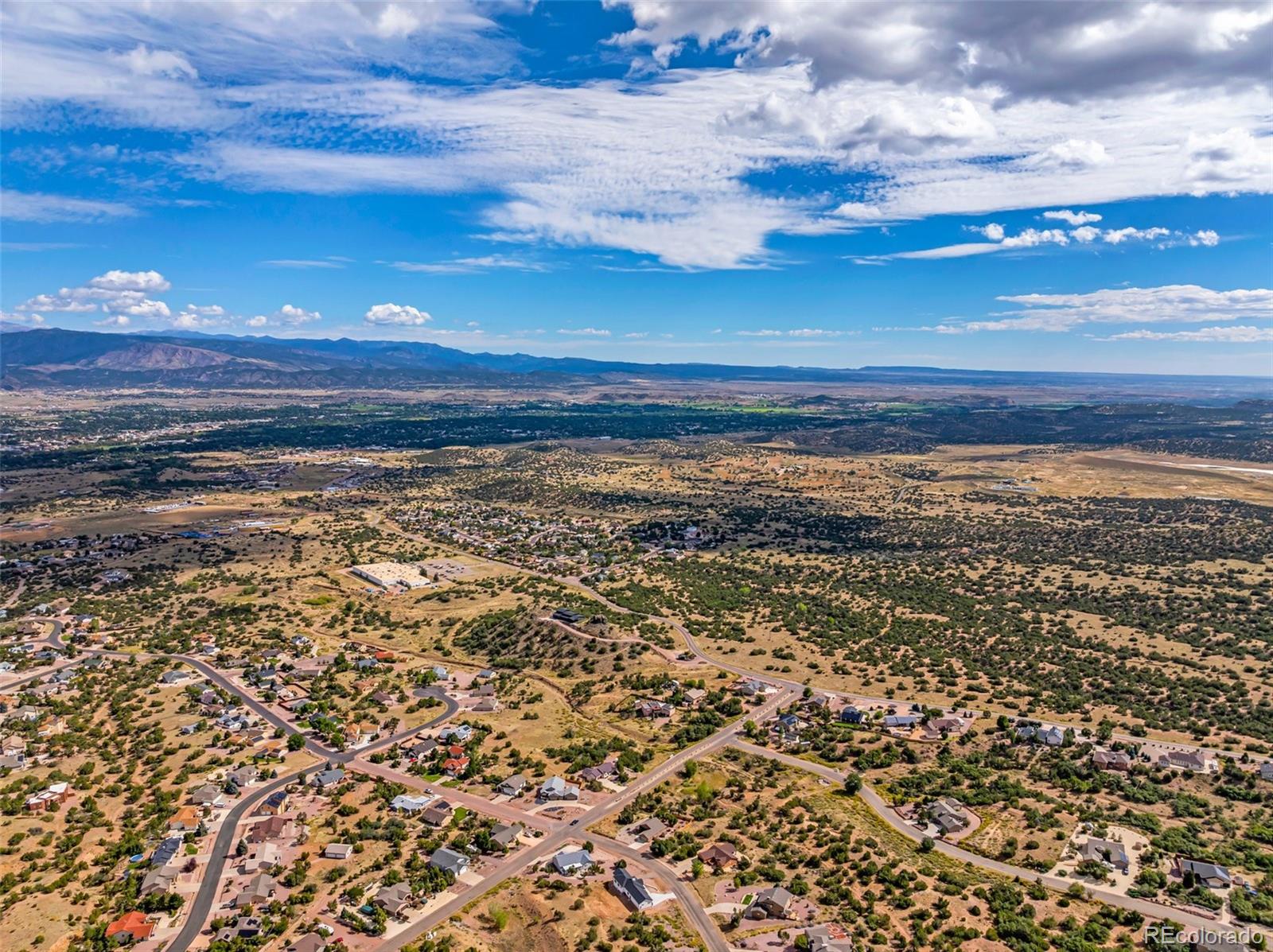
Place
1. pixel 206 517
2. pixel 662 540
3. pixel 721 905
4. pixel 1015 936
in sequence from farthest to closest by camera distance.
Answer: pixel 206 517 < pixel 662 540 < pixel 721 905 < pixel 1015 936

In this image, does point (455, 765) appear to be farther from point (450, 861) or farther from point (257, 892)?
point (257, 892)

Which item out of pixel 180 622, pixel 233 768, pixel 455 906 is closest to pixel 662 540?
pixel 180 622

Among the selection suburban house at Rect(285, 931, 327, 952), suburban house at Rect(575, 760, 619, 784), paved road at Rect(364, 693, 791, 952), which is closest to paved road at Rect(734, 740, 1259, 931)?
paved road at Rect(364, 693, 791, 952)

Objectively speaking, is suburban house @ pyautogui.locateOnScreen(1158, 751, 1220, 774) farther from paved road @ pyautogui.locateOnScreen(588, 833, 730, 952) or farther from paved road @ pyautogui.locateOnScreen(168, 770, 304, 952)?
paved road @ pyautogui.locateOnScreen(168, 770, 304, 952)

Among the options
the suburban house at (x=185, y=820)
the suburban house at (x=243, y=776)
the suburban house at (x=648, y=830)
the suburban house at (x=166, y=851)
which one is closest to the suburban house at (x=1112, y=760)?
the suburban house at (x=648, y=830)

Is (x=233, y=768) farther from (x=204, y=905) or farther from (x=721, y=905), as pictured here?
(x=721, y=905)

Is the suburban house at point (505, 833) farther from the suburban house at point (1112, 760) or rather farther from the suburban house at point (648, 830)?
the suburban house at point (1112, 760)

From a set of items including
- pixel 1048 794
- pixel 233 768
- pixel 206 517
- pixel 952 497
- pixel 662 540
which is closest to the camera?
pixel 1048 794
